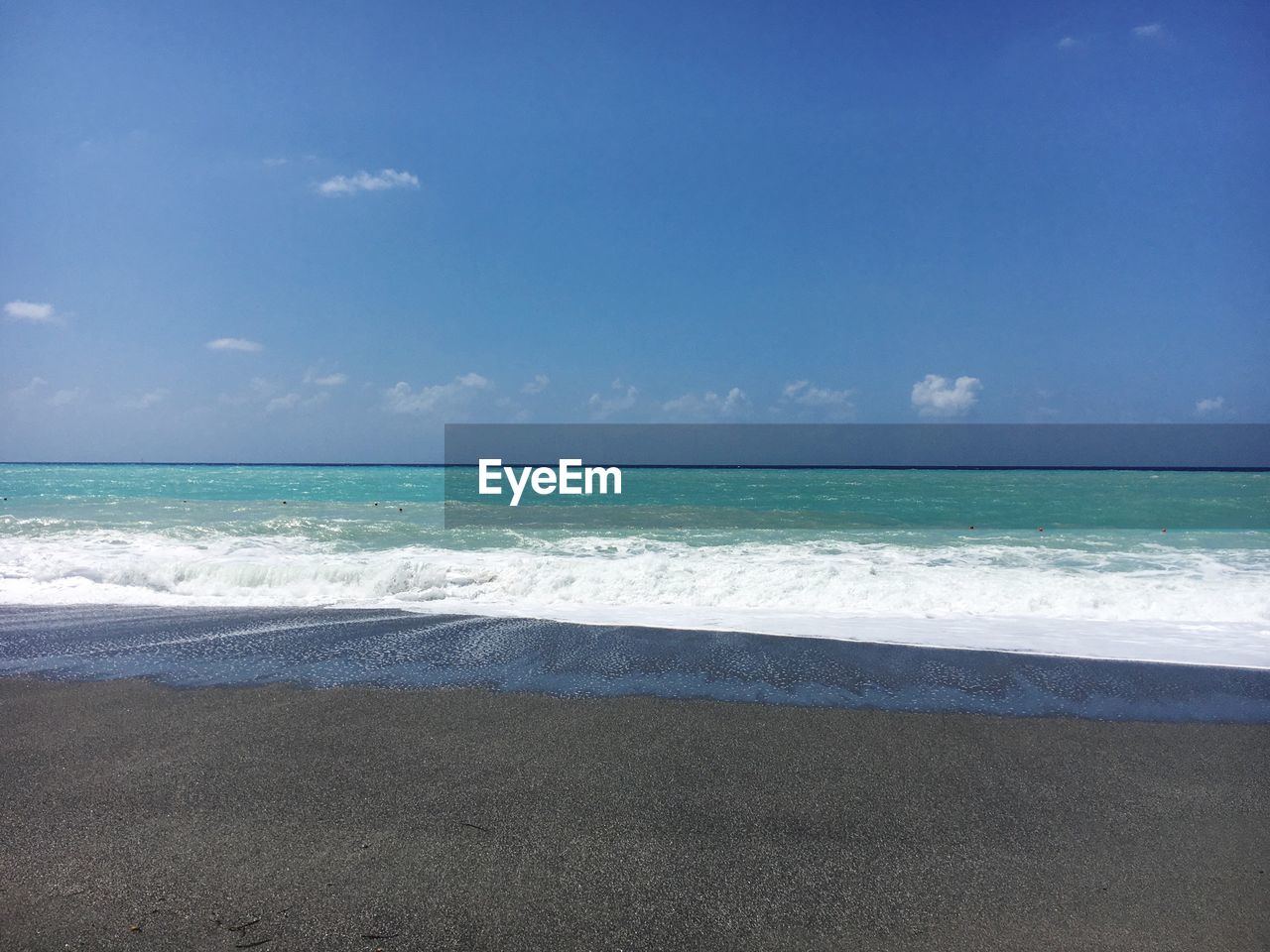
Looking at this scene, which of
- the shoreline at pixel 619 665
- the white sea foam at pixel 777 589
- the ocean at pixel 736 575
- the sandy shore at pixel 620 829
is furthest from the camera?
the ocean at pixel 736 575

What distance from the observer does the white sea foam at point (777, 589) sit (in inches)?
337

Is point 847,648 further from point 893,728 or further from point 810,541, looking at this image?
point 810,541

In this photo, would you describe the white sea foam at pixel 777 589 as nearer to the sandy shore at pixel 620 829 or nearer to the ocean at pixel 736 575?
the ocean at pixel 736 575

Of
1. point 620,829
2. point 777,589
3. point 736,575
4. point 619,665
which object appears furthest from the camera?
point 736,575

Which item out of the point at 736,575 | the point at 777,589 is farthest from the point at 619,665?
the point at 736,575

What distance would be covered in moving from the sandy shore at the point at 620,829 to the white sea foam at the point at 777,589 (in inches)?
135

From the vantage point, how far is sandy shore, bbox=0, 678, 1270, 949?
2.89 m

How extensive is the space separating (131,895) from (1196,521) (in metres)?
28.8

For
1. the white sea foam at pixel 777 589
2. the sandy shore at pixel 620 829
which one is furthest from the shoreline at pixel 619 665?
the white sea foam at pixel 777 589

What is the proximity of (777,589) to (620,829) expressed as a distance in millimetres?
7242

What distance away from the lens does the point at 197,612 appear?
9000 mm

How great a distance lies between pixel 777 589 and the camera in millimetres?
10500

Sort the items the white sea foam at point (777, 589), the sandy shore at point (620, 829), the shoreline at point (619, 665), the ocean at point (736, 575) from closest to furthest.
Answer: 1. the sandy shore at point (620, 829)
2. the shoreline at point (619, 665)
3. the white sea foam at point (777, 589)
4. the ocean at point (736, 575)

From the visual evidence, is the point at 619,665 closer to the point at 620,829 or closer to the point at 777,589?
the point at 620,829
